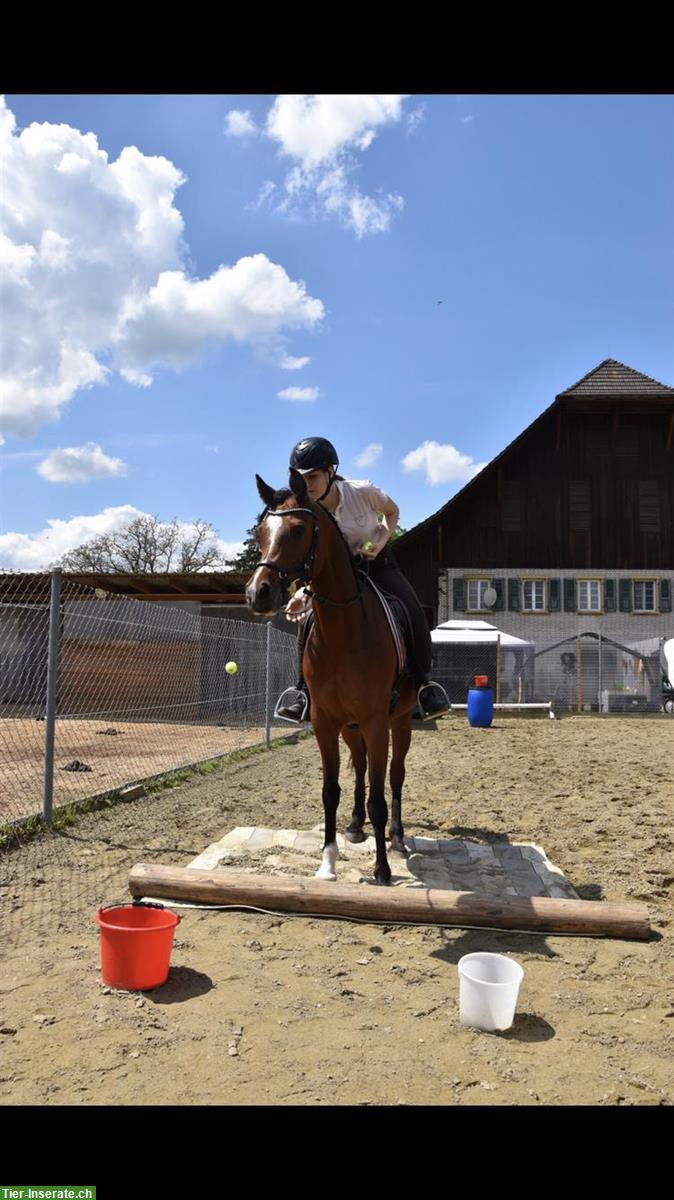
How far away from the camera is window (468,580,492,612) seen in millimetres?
29328

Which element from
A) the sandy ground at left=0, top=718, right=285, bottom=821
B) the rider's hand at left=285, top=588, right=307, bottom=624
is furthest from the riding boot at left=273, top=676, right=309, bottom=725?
the sandy ground at left=0, top=718, right=285, bottom=821

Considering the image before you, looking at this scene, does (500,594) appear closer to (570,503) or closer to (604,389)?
(570,503)

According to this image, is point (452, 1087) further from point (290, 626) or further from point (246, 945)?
point (290, 626)

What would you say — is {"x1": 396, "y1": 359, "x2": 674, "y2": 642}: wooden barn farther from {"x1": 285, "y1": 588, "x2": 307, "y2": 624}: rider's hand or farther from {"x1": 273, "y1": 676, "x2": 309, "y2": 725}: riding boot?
{"x1": 285, "y1": 588, "x2": 307, "y2": 624}: rider's hand

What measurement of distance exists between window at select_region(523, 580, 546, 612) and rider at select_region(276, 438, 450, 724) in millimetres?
24359

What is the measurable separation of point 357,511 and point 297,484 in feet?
3.02

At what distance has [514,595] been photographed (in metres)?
29.2

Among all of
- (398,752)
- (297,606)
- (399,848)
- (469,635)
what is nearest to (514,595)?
(469,635)

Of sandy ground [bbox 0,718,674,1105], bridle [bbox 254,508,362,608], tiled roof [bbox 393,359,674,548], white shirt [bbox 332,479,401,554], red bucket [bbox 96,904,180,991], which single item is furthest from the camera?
tiled roof [bbox 393,359,674,548]

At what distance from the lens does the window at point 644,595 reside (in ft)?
95.5

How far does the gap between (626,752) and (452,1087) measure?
11018 millimetres

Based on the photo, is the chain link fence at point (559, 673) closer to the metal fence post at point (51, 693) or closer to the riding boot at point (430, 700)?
the riding boot at point (430, 700)
